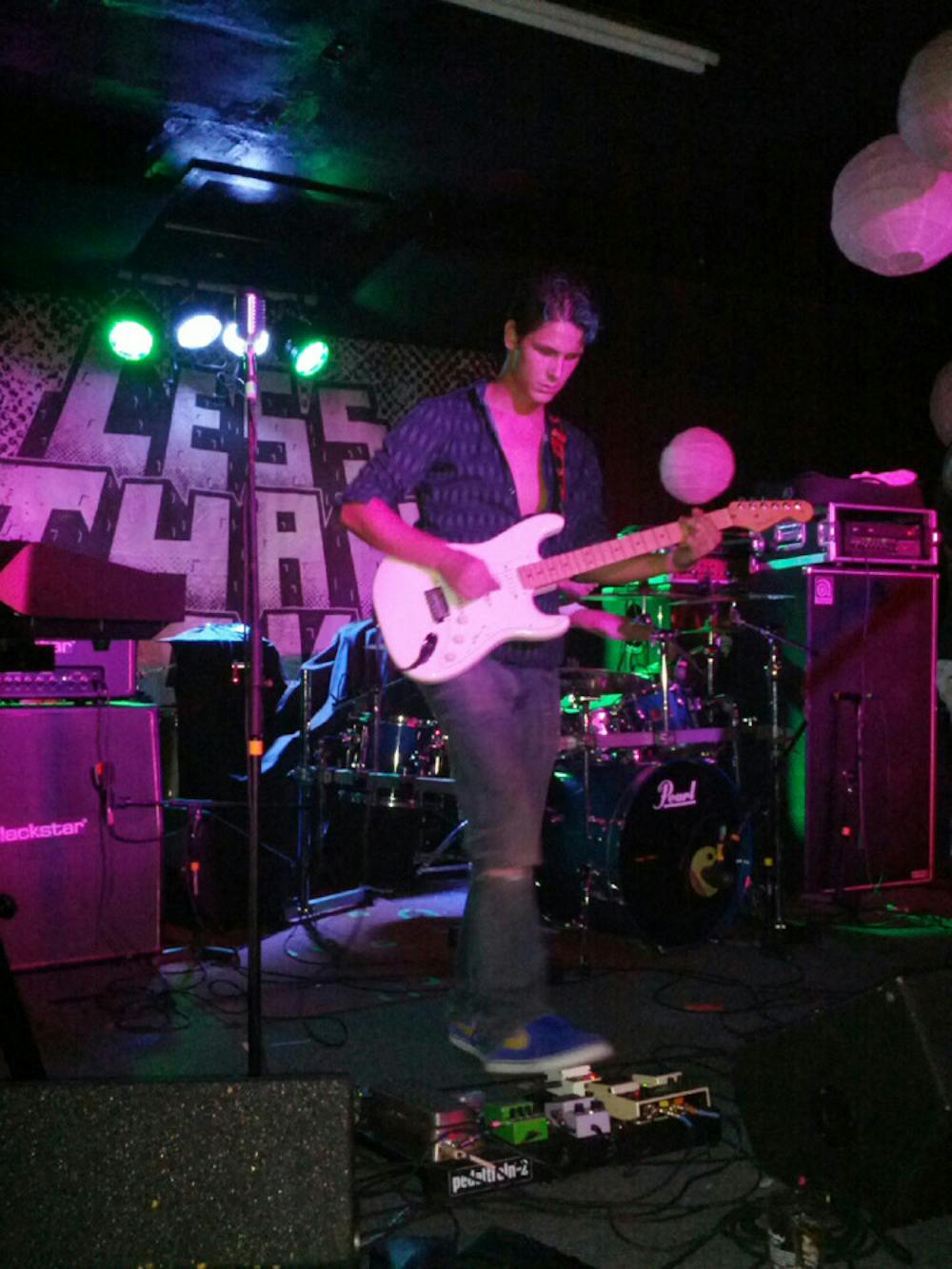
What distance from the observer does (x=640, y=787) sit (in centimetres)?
464

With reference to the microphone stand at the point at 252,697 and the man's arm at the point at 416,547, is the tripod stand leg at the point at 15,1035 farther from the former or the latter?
the man's arm at the point at 416,547

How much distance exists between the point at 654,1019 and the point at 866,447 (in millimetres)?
5694

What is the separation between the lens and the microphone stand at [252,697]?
2.62m

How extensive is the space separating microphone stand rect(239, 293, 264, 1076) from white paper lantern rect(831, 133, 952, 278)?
2.54m

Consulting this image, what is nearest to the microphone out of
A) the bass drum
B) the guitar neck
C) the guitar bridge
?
the guitar bridge

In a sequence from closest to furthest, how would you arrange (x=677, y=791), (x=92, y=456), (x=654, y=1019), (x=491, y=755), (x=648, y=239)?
(x=491, y=755), (x=654, y=1019), (x=677, y=791), (x=92, y=456), (x=648, y=239)

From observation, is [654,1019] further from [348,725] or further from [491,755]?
[348,725]

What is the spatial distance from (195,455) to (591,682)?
3.36 metres

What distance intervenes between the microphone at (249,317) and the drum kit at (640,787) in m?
1.97

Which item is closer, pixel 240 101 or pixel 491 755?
pixel 491 755

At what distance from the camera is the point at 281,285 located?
7.21 m

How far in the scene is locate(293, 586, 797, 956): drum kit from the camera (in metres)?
4.67

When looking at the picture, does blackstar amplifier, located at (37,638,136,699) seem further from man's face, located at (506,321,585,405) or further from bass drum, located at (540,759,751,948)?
man's face, located at (506,321,585,405)

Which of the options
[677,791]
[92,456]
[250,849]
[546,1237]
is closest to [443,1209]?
[546,1237]
